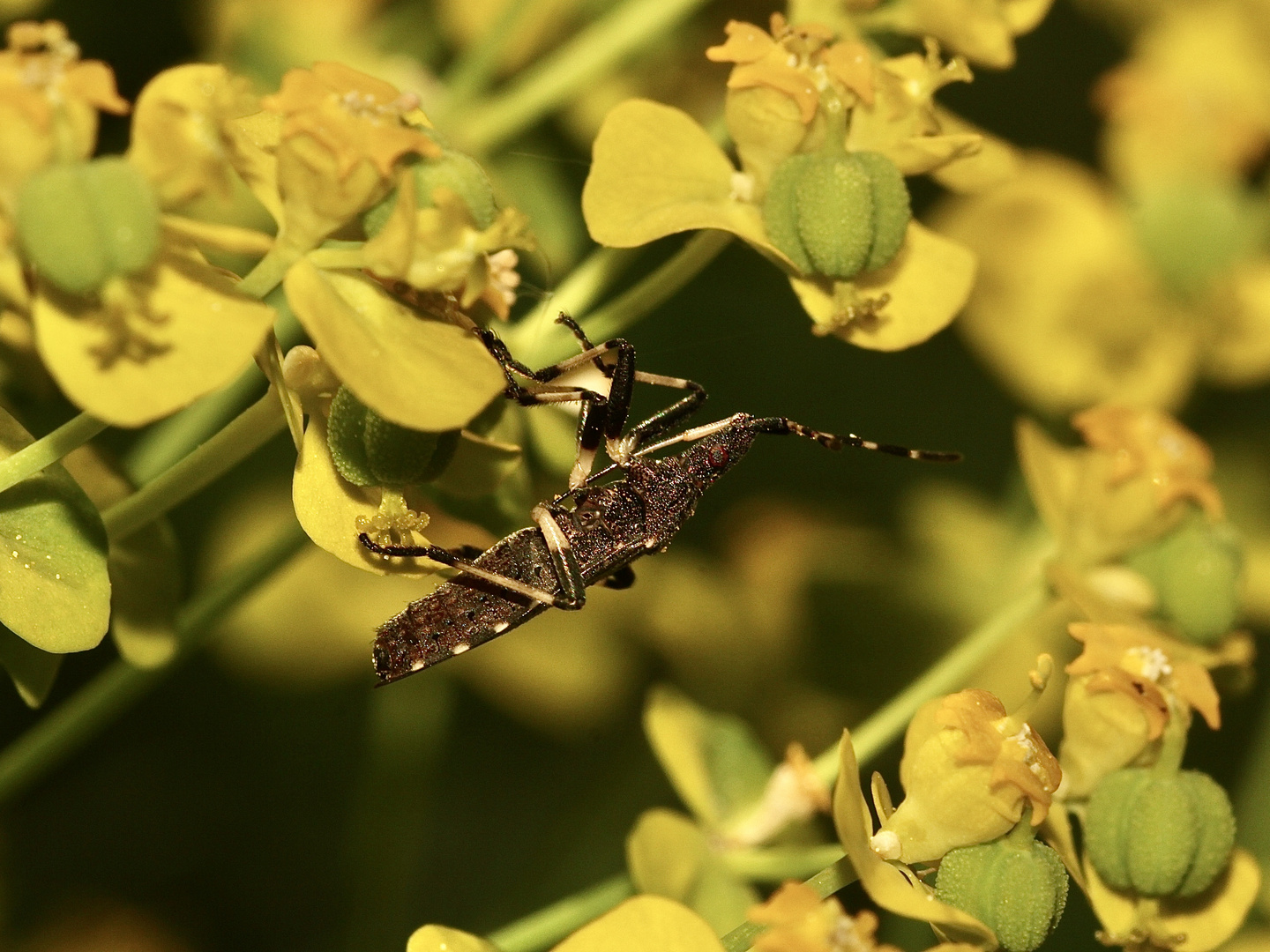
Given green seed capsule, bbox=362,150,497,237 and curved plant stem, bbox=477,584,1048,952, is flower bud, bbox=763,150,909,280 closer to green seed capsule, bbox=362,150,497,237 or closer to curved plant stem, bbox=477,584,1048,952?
green seed capsule, bbox=362,150,497,237

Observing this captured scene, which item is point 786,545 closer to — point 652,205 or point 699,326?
point 699,326

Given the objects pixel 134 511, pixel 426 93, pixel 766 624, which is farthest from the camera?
pixel 766 624

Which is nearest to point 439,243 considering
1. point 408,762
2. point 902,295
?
point 902,295

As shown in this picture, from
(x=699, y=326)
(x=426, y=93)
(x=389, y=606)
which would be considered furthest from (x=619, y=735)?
(x=426, y=93)

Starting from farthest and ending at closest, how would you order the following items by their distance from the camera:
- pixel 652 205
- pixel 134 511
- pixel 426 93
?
pixel 426 93
pixel 652 205
pixel 134 511

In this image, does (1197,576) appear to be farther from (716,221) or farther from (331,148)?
Answer: (331,148)

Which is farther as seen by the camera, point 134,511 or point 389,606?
point 389,606
